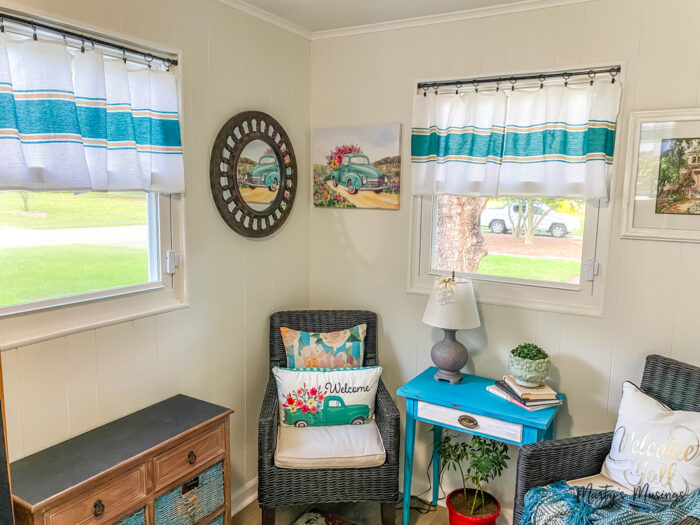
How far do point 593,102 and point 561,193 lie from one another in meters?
0.40

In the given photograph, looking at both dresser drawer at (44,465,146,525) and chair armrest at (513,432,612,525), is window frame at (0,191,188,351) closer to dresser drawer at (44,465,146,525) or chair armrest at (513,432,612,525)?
dresser drawer at (44,465,146,525)

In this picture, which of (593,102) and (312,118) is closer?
(593,102)

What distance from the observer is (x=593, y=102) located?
225 cm

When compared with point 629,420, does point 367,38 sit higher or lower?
higher

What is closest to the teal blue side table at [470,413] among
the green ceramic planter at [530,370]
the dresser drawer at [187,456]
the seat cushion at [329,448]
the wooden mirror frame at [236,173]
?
the green ceramic planter at [530,370]

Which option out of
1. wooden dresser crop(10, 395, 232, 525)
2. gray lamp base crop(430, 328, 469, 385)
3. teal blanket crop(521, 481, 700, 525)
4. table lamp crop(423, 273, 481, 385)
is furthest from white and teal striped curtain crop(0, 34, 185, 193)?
teal blanket crop(521, 481, 700, 525)

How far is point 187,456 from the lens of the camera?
1978mm

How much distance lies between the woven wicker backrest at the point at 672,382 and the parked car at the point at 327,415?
1249 millimetres

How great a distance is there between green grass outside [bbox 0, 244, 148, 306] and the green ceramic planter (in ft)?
5.39

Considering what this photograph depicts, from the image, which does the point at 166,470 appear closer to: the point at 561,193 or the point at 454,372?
the point at 454,372

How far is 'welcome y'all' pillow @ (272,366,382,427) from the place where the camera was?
2.47 metres

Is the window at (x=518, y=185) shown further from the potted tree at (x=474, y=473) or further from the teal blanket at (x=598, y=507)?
the teal blanket at (x=598, y=507)

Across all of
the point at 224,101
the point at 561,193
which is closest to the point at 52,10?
the point at 224,101

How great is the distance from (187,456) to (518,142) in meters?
1.93
